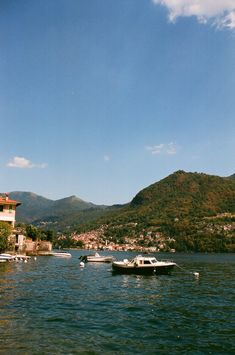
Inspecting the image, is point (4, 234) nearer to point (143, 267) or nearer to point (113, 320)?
point (143, 267)

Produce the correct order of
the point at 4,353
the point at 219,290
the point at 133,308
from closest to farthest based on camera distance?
the point at 4,353, the point at 133,308, the point at 219,290

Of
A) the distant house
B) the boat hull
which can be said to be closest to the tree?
the distant house

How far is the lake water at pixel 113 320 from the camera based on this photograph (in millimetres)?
21891

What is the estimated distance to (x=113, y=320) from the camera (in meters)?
28.7

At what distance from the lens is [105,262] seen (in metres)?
106

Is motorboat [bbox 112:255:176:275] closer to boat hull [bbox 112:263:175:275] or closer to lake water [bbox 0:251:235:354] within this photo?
boat hull [bbox 112:263:175:275]

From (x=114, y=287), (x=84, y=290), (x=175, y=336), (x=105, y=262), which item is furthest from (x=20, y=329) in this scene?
(x=105, y=262)

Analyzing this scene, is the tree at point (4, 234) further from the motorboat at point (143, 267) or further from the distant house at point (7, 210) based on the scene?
the motorboat at point (143, 267)

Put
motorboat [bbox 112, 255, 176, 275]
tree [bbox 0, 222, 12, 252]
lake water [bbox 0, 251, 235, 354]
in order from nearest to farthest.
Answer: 1. lake water [bbox 0, 251, 235, 354]
2. motorboat [bbox 112, 255, 176, 275]
3. tree [bbox 0, 222, 12, 252]

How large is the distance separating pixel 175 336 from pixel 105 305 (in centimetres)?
1177

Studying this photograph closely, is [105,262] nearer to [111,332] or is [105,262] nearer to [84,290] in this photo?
[84,290]

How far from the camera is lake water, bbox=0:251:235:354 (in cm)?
2189

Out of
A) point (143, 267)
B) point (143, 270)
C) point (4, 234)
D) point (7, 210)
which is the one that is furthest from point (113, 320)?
point (7, 210)

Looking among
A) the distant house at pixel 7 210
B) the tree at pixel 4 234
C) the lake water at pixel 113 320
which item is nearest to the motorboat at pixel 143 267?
the lake water at pixel 113 320
